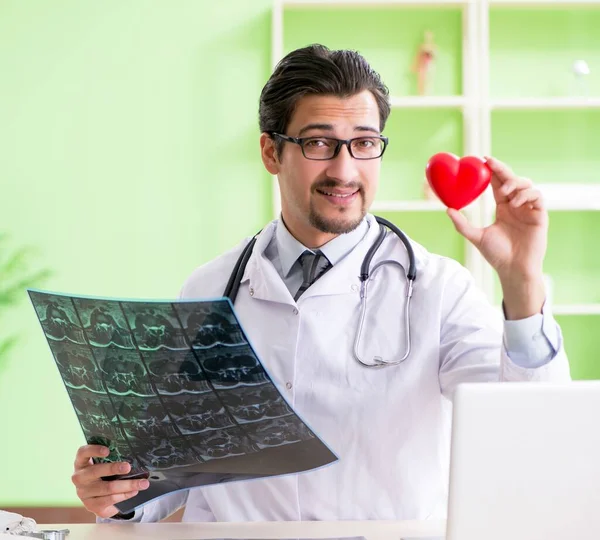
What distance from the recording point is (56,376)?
365 centimetres

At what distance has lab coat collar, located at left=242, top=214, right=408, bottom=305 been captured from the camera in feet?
5.34

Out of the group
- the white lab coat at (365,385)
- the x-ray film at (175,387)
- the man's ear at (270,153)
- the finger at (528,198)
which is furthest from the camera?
the man's ear at (270,153)

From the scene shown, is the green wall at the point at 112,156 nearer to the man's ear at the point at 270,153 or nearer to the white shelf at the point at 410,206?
the white shelf at the point at 410,206

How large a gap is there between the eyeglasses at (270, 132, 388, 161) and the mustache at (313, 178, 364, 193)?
5 cm

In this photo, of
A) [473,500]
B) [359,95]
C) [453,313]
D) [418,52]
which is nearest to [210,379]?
[473,500]

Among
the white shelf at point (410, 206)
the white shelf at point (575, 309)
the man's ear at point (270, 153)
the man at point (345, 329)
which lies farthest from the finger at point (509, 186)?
the white shelf at point (575, 309)

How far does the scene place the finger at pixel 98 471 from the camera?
4.16 ft

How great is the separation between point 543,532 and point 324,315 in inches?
31.4

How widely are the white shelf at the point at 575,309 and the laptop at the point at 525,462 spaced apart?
2539 millimetres

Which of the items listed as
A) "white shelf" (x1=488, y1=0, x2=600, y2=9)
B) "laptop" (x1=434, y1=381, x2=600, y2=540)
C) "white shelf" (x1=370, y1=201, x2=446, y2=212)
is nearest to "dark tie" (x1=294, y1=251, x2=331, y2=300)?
"laptop" (x1=434, y1=381, x2=600, y2=540)

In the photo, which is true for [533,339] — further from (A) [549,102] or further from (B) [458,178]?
(A) [549,102]

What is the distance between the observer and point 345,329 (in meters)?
1.61

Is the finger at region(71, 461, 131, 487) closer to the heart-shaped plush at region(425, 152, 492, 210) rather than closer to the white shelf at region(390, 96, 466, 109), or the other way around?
the heart-shaped plush at region(425, 152, 492, 210)

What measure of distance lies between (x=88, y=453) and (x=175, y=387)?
9.8 inches
